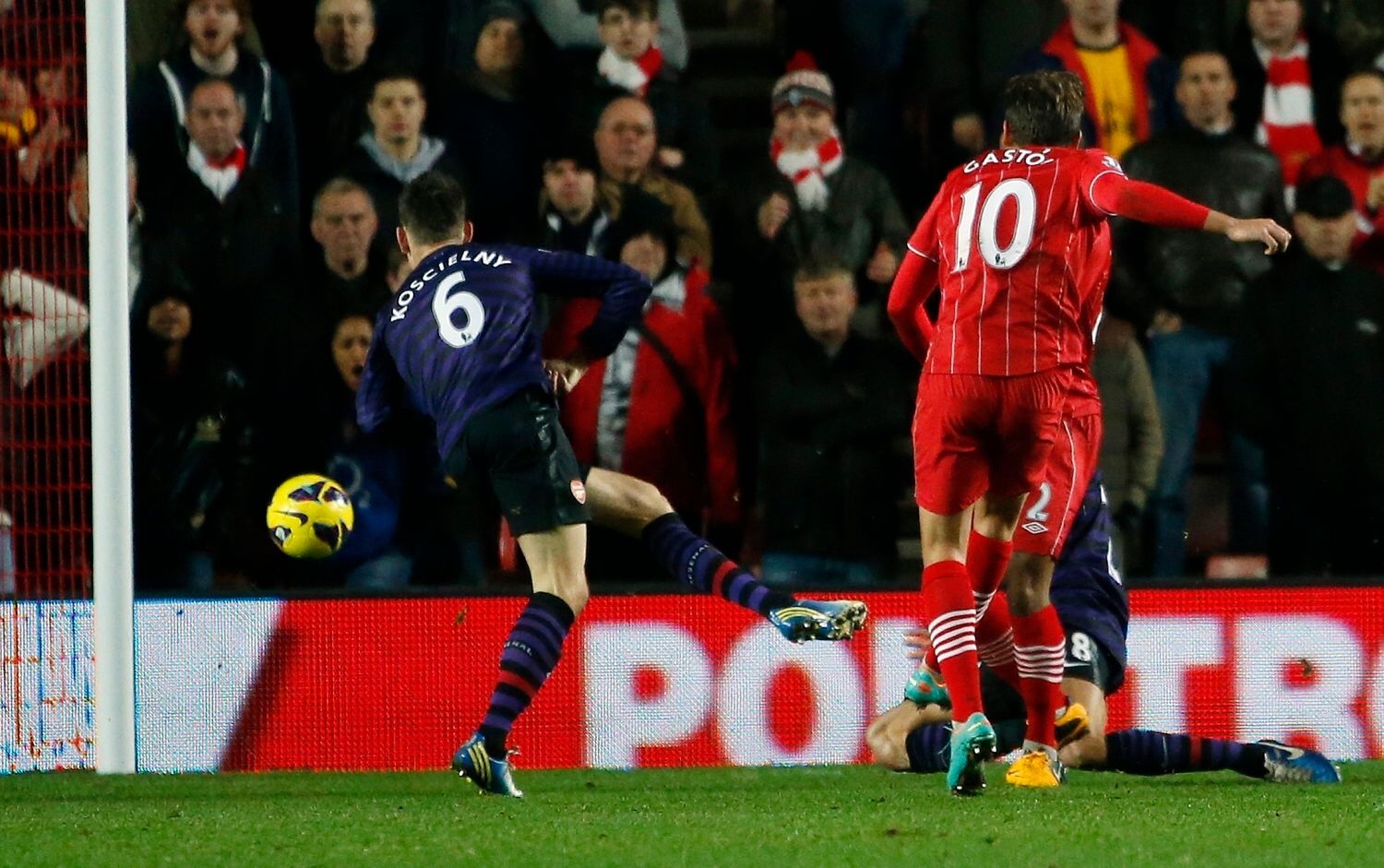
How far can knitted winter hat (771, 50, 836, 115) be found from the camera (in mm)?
7320

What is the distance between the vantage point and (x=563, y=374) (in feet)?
17.8

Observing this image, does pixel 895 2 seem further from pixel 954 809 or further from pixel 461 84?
pixel 954 809

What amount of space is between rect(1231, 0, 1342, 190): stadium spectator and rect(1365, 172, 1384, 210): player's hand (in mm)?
193

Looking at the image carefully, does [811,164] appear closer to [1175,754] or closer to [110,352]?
[110,352]

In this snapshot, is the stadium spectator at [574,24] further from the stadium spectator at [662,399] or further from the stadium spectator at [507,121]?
the stadium spectator at [662,399]

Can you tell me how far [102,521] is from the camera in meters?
6.25

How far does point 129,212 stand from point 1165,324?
3.43 meters

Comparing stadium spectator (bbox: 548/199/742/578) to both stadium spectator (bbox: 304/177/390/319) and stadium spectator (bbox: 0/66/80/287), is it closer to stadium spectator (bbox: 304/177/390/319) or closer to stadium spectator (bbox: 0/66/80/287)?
stadium spectator (bbox: 304/177/390/319)

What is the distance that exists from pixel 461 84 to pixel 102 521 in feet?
6.60

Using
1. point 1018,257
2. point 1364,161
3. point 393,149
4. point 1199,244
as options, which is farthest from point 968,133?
point 1018,257

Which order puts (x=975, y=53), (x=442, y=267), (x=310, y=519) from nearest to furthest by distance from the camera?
(x=442, y=267), (x=310, y=519), (x=975, y=53)

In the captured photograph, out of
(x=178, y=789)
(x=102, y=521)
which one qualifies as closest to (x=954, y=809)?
(x=178, y=789)

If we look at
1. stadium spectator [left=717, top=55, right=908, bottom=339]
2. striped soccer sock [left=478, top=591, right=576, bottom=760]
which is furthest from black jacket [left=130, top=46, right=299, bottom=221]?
striped soccer sock [left=478, top=591, right=576, bottom=760]

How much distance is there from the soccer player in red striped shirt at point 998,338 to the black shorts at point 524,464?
882 mm
